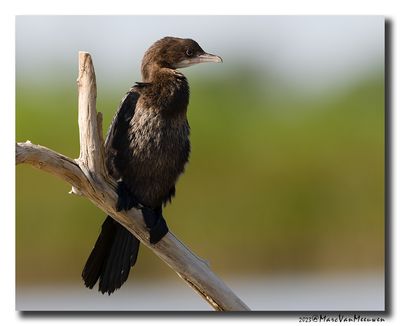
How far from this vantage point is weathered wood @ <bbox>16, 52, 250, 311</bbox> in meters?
4.09

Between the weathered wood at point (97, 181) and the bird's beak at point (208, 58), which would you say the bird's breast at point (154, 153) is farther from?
the bird's beak at point (208, 58)

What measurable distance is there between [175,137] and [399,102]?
1115 mm

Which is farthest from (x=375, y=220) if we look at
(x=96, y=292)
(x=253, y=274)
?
(x=96, y=292)

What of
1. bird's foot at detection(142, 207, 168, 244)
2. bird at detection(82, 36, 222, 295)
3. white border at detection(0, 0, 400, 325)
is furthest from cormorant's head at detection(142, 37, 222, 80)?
bird's foot at detection(142, 207, 168, 244)

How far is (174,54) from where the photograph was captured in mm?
4707

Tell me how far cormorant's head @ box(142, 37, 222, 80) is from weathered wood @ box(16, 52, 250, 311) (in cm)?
52

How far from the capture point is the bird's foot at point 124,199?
4395mm

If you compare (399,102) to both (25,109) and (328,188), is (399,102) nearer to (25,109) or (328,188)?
(328,188)

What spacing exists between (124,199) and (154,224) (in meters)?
0.19

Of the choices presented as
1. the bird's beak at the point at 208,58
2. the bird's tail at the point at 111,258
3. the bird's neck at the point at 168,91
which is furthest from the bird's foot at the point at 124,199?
the bird's beak at the point at 208,58

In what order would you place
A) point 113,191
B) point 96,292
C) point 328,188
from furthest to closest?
point 328,188
point 96,292
point 113,191

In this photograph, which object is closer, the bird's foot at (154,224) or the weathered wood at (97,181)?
the weathered wood at (97,181)
